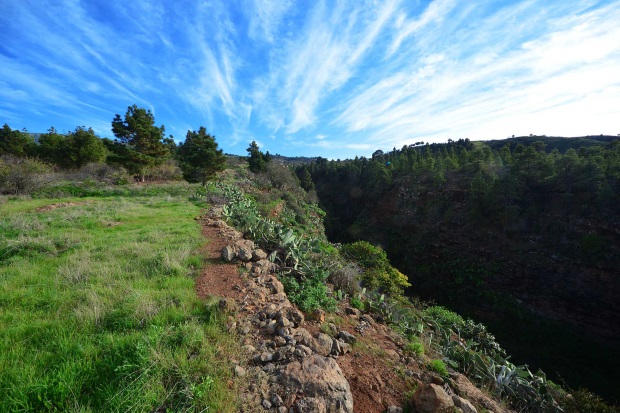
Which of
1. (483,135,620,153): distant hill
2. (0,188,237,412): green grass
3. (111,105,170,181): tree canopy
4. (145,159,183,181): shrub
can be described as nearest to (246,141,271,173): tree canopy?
(145,159,183,181): shrub

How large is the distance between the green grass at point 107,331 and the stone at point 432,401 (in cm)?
219

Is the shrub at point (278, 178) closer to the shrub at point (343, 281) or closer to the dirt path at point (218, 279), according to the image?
the shrub at point (343, 281)

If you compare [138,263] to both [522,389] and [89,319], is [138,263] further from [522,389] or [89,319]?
[522,389]

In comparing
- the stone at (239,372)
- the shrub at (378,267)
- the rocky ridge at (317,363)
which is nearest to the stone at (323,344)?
the rocky ridge at (317,363)

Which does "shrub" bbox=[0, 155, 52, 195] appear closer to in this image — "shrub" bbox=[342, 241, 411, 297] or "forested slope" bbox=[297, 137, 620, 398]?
"shrub" bbox=[342, 241, 411, 297]

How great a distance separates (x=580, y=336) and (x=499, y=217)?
11207 mm

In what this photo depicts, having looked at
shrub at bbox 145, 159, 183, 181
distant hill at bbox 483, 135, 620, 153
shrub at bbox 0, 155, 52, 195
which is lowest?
shrub at bbox 0, 155, 52, 195

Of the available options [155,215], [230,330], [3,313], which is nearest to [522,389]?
[230,330]

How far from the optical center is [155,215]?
10422 millimetres

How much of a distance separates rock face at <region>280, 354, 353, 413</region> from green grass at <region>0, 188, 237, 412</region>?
0.68m

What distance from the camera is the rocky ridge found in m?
2.61

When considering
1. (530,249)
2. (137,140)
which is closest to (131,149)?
(137,140)

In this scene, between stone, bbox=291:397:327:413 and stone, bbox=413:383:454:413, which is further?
stone, bbox=413:383:454:413

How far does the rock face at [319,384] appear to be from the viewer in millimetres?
2576
